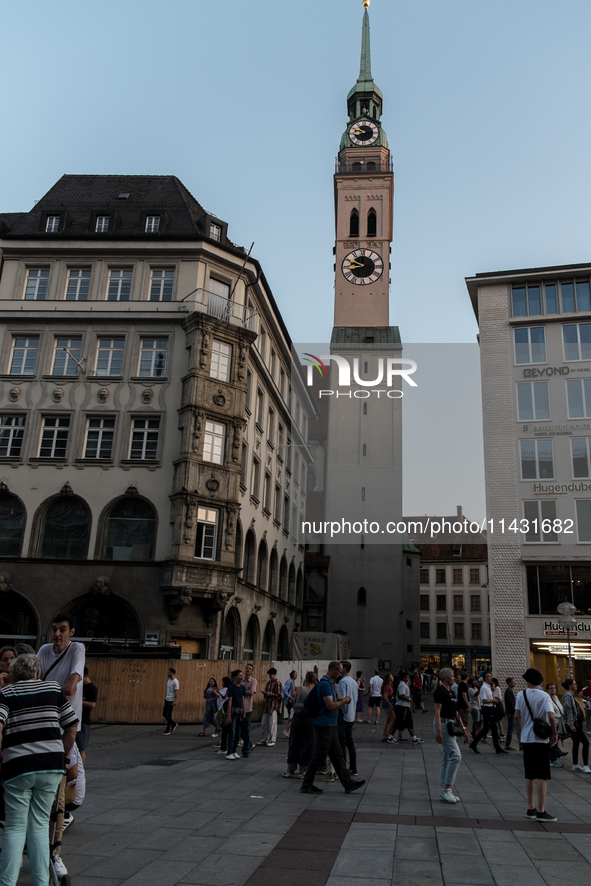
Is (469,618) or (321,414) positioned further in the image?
(469,618)

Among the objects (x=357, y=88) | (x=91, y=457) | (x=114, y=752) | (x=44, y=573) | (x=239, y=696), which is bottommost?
(x=114, y=752)

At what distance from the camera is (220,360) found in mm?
33906

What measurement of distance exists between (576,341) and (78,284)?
84.3ft

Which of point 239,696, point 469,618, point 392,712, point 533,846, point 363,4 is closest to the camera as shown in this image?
point 533,846

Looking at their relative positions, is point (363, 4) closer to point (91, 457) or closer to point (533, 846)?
point (91, 457)

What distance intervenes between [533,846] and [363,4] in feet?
340

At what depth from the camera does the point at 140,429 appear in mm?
32531

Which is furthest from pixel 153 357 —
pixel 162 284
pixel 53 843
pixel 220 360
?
pixel 53 843

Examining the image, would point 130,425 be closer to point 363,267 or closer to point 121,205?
point 121,205

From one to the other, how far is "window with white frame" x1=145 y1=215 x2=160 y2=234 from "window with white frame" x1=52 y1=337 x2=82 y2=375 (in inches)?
266

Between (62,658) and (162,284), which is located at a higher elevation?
(162,284)

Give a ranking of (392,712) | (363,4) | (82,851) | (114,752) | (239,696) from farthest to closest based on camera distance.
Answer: (363,4) < (392,712) < (114,752) < (239,696) < (82,851)

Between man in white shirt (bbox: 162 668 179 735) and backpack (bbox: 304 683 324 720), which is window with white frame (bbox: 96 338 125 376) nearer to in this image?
man in white shirt (bbox: 162 668 179 735)

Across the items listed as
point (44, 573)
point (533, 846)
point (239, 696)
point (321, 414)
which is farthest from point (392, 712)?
point (321, 414)
